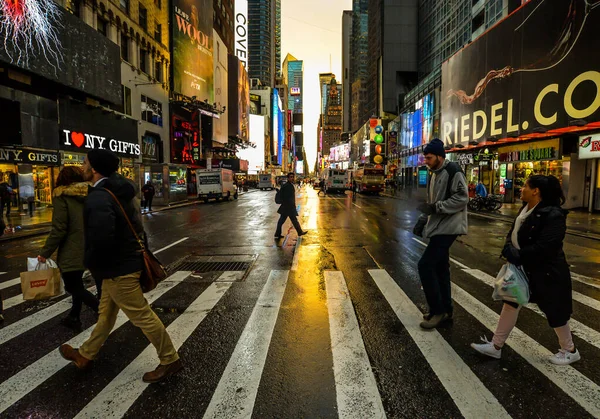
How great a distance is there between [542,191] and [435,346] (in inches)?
75.0

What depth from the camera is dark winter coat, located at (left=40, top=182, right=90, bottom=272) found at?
430 cm

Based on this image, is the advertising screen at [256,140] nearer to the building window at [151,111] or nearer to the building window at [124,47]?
the building window at [151,111]

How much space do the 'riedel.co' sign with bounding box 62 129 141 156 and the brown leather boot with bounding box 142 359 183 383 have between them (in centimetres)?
2265

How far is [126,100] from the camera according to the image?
29.7 meters

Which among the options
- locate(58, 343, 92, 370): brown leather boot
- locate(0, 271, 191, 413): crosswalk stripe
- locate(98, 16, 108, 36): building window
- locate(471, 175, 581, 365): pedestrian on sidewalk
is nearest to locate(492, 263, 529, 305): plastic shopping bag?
locate(471, 175, 581, 365): pedestrian on sidewalk

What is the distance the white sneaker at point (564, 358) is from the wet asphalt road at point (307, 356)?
7 cm

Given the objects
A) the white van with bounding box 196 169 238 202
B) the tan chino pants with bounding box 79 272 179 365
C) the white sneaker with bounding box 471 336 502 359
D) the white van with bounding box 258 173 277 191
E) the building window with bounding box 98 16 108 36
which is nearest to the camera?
the tan chino pants with bounding box 79 272 179 365

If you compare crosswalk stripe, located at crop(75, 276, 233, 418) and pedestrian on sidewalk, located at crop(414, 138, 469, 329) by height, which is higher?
pedestrian on sidewalk, located at crop(414, 138, 469, 329)

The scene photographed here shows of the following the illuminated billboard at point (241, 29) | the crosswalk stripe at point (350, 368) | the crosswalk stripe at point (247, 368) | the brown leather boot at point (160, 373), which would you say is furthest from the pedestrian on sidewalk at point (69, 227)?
the illuminated billboard at point (241, 29)

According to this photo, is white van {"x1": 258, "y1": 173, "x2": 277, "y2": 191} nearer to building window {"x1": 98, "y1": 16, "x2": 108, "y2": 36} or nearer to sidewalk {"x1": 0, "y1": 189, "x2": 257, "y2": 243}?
building window {"x1": 98, "y1": 16, "x2": 108, "y2": 36}

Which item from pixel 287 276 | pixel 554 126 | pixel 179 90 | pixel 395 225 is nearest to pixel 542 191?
pixel 287 276

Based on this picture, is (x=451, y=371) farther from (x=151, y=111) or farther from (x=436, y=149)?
(x=151, y=111)

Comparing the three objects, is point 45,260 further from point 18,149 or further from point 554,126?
point 554,126

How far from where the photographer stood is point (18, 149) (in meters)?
18.4
